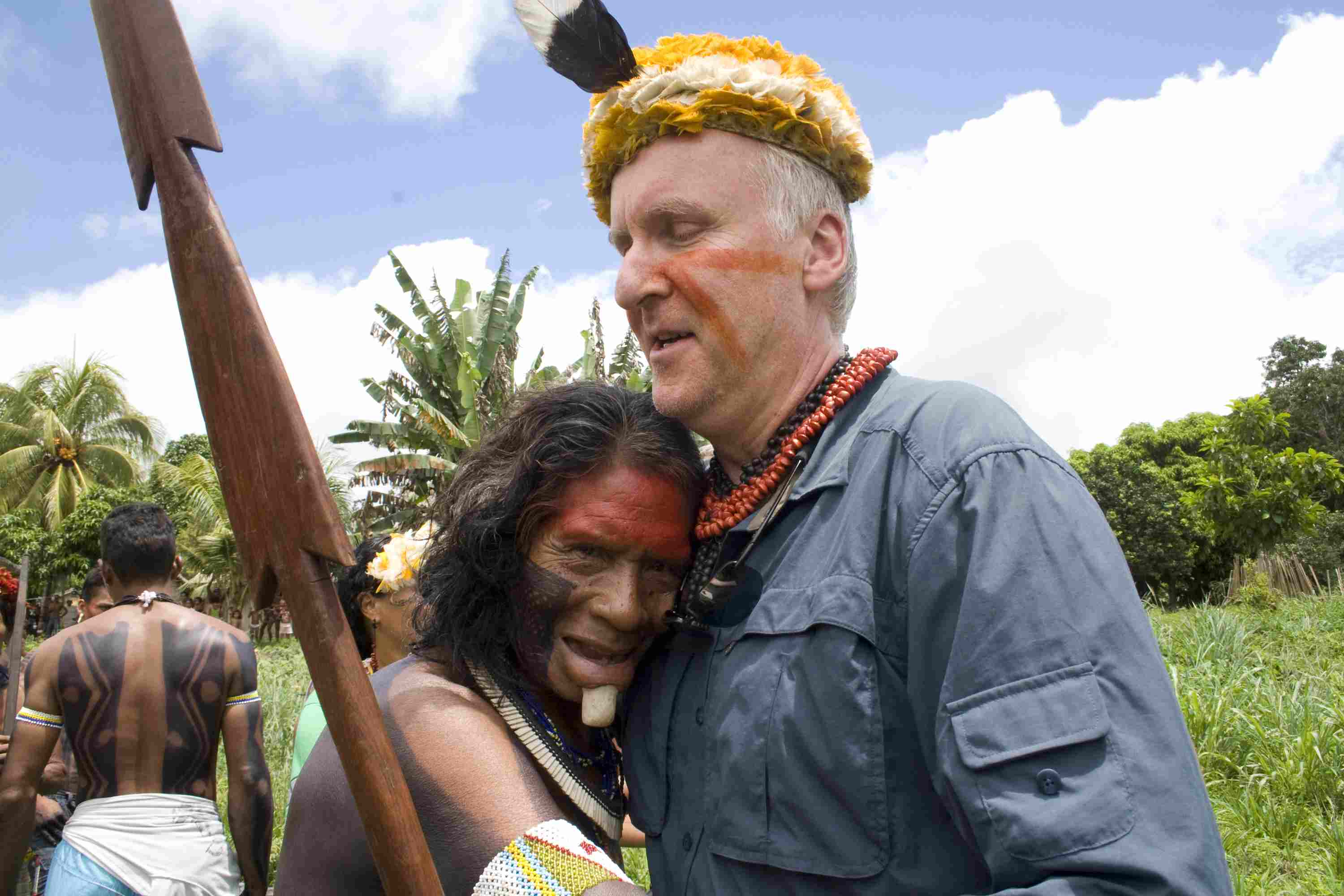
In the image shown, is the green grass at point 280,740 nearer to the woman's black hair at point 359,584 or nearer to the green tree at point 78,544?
the woman's black hair at point 359,584

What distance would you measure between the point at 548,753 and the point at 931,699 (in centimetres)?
83

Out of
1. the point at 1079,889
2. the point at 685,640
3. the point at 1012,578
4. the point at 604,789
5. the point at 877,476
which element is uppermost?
the point at 877,476

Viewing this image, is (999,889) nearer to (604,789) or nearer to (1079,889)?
(1079,889)

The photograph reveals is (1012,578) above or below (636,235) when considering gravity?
below

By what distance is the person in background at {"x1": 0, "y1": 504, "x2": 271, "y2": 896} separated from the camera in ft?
13.6

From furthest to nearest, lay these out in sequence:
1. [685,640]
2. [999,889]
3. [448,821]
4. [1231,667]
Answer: [1231,667] < [685,640] < [448,821] < [999,889]

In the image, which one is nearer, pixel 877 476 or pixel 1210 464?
pixel 877 476

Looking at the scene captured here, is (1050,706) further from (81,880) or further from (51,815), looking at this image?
(51,815)

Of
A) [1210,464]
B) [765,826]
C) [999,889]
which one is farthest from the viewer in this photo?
[1210,464]

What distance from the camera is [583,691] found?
75.2 inches

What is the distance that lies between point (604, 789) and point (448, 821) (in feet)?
1.51

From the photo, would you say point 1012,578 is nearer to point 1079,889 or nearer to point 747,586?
point 1079,889

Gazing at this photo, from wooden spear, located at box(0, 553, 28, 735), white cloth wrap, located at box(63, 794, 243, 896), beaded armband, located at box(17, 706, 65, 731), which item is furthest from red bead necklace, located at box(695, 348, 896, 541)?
wooden spear, located at box(0, 553, 28, 735)

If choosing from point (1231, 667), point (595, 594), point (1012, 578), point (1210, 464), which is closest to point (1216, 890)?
point (1012, 578)
